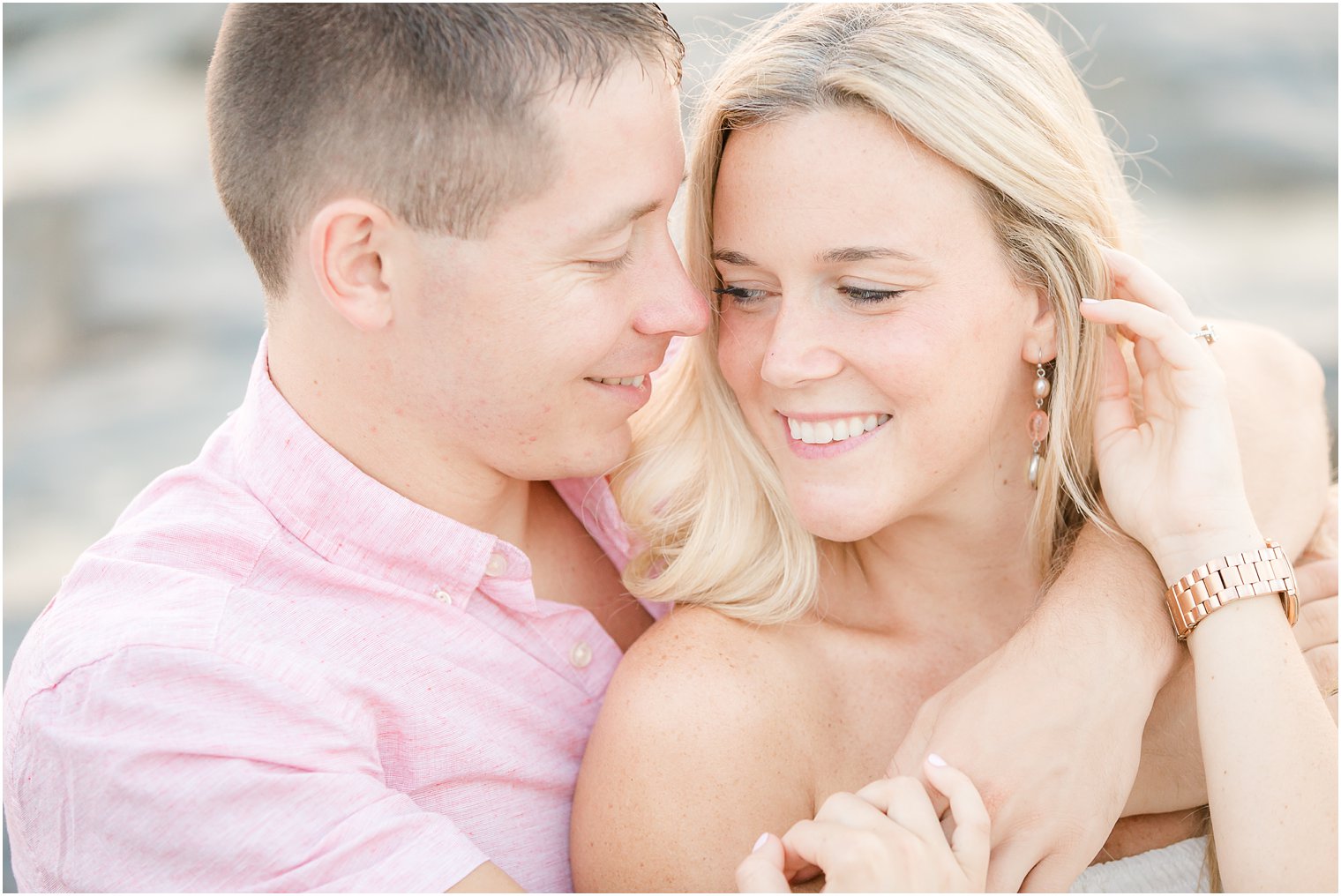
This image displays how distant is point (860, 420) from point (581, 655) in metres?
0.72

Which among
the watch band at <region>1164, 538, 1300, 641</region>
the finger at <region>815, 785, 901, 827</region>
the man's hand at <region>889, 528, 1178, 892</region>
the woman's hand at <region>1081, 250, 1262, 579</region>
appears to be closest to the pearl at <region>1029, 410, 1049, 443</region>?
the woman's hand at <region>1081, 250, 1262, 579</region>

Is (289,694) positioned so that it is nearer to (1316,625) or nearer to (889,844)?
(889,844)

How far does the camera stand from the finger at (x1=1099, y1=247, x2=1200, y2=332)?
2.47 meters

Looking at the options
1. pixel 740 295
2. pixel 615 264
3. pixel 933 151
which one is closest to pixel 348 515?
pixel 615 264

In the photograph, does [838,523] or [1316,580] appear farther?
[1316,580]

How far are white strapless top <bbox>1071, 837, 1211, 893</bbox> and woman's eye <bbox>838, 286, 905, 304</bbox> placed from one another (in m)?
1.12

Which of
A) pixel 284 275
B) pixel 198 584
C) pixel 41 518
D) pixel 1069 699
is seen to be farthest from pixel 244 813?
pixel 41 518

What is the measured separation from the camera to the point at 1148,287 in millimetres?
2475

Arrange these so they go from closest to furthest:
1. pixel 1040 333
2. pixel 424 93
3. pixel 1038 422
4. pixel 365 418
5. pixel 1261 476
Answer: pixel 424 93
pixel 365 418
pixel 1040 333
pixel 1038 422
pixel 1261 476

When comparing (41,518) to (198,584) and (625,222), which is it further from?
(625,222)

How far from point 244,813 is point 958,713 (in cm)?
117

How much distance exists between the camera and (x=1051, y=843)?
2.16 metres

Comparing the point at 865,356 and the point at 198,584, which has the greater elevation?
the point at 865,356

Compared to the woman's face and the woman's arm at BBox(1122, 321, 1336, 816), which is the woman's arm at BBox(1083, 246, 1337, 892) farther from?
the woman's face
